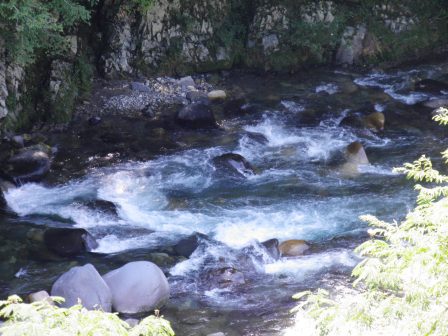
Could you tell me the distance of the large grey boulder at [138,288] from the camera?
29.3 feet

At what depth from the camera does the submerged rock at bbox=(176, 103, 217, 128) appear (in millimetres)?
16016

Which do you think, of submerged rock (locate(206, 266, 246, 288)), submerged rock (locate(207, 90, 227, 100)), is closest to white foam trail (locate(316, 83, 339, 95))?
submerged rock (locate(207, 90, 227, 100))

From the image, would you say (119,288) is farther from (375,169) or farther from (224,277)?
(375,169)

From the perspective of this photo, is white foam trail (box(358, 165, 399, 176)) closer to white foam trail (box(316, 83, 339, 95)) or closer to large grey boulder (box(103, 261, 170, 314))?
white foam trail (box(316, 83, 339, 95))

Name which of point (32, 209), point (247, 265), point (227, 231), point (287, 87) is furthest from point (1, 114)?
point (287, 87)

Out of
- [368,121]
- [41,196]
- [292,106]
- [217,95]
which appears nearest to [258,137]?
[292,106]

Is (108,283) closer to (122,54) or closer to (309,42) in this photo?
(122,54)

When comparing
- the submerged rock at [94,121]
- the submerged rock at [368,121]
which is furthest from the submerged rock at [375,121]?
the submerged rock at [94,121]

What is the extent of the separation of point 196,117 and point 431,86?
778 cm

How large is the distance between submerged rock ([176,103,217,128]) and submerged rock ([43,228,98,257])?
6.06m

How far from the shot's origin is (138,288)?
355 inches

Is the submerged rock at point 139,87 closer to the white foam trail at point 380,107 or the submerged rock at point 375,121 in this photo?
the submerged rock at point 375,121

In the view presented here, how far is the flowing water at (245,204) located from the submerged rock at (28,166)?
364 mm

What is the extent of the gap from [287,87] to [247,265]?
32.0 feet
